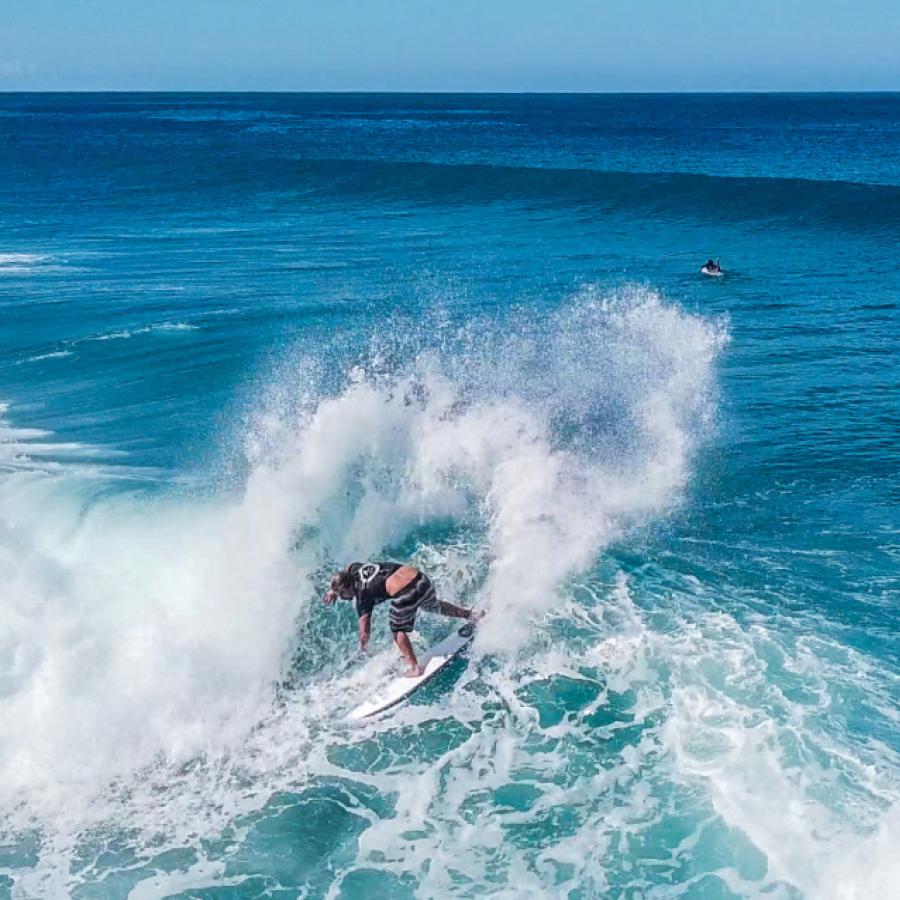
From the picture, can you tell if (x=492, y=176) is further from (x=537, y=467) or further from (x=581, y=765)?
(x=581, y=765)

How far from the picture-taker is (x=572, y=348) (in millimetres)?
25094

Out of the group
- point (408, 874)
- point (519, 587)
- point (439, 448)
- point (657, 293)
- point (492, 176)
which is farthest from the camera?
point (492, 176)

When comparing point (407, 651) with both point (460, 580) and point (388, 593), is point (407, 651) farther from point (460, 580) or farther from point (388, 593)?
point (460, 580)

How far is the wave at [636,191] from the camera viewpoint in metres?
46.3

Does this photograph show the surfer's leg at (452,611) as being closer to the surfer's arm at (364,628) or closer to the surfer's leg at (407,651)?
the surfer's leg at (407,651)

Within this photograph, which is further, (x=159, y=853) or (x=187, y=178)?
(x=187, y=178)

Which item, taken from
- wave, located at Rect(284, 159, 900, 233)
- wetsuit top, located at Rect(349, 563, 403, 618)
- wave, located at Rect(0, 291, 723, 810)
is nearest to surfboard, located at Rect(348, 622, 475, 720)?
wave, located at Rect(0, 291, 723, 810)

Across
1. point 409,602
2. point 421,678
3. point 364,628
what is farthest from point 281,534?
point 421,678

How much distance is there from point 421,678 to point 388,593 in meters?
1.28

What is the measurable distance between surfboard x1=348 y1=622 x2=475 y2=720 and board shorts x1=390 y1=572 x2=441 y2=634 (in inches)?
24.3

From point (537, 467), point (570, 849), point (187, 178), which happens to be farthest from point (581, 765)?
point (187, 178)

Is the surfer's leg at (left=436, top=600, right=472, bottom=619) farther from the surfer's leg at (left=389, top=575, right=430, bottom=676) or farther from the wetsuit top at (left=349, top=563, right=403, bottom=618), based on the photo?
the wetsuit top at (left=349, top=563, right=403, bottom=618)

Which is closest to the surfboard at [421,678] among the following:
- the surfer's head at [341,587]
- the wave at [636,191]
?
the surfer's head at [341,587]

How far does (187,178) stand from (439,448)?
5147 cm
